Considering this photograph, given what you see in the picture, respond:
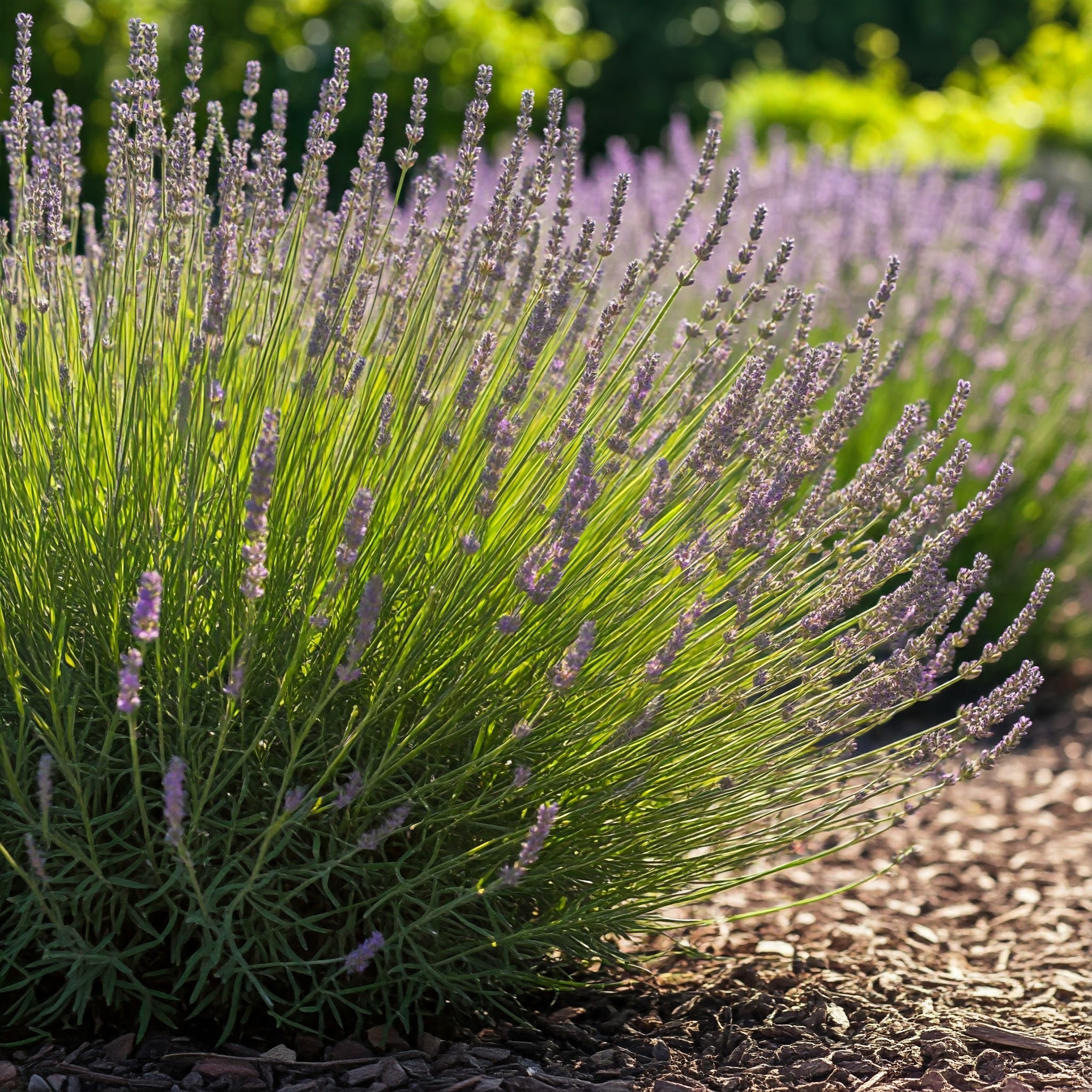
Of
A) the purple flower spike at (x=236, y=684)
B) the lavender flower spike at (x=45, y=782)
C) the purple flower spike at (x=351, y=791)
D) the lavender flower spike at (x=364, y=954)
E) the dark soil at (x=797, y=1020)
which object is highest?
the purple flower spike at (x=236, y=684)

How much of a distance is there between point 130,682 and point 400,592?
62cm

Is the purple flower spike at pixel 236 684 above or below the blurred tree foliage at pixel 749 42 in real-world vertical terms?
below

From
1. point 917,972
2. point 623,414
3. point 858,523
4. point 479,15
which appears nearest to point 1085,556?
point 917,972

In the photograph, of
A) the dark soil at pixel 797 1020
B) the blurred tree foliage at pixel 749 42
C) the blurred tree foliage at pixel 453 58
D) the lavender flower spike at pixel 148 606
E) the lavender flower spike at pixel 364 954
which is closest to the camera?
the lavender flower spike at pixel 148 606

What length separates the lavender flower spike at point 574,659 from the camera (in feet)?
5.83

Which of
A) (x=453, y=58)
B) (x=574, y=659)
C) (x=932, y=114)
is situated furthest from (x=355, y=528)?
(x=932, y=114)

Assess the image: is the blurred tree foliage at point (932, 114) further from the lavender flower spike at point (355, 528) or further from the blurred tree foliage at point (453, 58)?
the lavender flower spike at point (355, 528)

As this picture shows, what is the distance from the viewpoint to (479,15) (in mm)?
8305

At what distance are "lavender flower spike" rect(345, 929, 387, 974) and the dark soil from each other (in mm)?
269

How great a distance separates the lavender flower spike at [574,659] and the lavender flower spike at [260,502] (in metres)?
0.41

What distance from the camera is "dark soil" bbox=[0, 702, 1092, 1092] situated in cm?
213

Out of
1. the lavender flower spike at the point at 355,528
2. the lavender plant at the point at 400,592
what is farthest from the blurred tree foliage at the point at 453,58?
the lavender flower spike at the point at 355,528

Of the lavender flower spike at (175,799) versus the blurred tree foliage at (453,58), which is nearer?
the lavender flower spike at (175,799)

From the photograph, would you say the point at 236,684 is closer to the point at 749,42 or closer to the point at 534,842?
the point at 534,842
